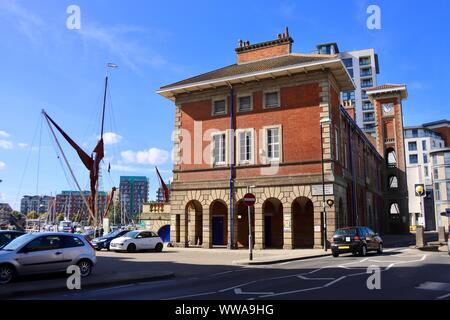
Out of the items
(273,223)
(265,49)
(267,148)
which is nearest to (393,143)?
(265,49)

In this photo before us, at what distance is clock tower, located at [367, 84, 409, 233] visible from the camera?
6169cm

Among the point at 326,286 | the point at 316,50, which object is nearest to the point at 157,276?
the point at 326,286

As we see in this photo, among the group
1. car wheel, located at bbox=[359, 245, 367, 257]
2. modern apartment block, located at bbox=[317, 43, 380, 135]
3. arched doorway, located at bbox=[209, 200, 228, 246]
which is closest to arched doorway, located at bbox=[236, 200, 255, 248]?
arched doorway, located at bbox=[209, 200, 228, 246]

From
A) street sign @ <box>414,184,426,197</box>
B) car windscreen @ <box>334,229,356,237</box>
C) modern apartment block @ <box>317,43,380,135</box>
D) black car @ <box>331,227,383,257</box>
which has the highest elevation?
modern apartment block @ <box>317,43,380,135</box>

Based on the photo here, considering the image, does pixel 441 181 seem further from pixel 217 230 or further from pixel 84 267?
pixel 84 267

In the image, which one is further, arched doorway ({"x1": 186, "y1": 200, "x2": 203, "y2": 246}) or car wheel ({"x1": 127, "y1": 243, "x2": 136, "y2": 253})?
arched doorway ({"x1": 186, "y1": 200, "x2": 203, "y2": 246})

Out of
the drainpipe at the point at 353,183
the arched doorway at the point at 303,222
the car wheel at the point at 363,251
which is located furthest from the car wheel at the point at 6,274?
the drainpipe at the point at 353,183

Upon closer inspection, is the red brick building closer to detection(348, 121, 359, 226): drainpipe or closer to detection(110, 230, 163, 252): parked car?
detection(348, 121, 359, 226): drainpipe

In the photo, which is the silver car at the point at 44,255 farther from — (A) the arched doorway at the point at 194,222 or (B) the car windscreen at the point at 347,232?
(A) the arched doorway at the point at 194,222

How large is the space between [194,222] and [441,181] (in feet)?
229

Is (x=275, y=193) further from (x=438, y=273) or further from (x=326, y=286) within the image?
(x=326, y=286)

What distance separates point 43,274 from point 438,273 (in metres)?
13.3

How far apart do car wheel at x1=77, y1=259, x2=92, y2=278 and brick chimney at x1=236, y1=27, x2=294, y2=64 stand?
2686 cm

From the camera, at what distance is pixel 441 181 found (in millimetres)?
87062
